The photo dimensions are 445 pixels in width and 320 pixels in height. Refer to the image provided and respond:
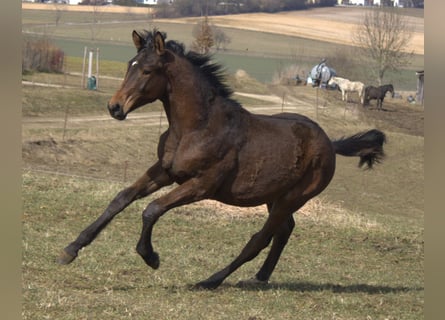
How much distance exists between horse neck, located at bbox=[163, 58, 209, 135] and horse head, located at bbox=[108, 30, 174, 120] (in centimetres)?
9

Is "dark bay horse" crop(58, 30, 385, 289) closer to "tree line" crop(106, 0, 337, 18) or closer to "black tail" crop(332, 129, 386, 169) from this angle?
"black tail" crop(332, 129, 386, 169)

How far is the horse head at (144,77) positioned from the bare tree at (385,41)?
5568 cm

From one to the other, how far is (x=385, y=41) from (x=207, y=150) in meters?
58.0

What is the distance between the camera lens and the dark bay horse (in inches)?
281

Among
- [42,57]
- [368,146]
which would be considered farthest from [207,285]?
[42,57]

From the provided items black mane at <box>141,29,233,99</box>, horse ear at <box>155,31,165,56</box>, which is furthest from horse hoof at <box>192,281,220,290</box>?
horse ear at <box>155,31,165,56</box>

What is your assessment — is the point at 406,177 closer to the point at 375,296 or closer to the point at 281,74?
the point at 375,296

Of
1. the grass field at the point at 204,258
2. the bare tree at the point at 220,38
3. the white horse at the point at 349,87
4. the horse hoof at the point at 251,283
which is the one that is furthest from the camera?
the bare tree at the point at 220,38

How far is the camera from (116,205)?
7.31 meters

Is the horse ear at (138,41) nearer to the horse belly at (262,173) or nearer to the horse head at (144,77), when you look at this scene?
the horse head at (144,77)

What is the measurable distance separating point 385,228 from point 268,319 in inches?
293

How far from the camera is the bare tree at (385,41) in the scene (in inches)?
2454

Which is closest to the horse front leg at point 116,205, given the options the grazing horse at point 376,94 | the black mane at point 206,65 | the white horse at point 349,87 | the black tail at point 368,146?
the black mane at point 206,65

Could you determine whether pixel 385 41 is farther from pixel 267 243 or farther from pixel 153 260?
pixel 153 260
